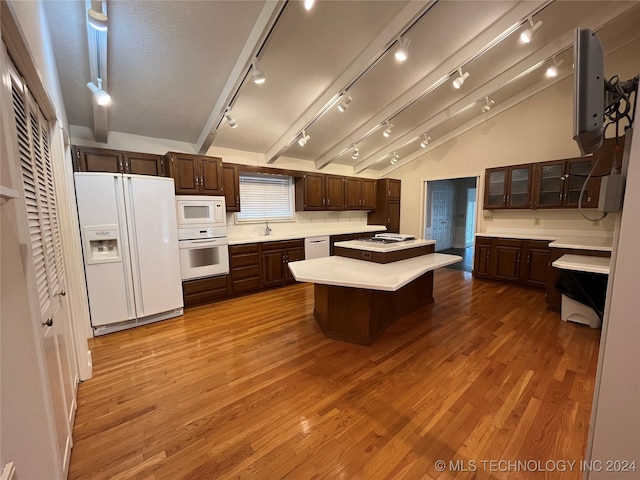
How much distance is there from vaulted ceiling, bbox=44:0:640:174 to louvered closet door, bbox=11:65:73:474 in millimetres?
1116

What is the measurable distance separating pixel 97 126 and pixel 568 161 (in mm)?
6533

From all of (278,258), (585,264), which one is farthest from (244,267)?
(585,264)

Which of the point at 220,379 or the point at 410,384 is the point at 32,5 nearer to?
the point at 220,379

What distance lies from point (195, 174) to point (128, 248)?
1294 millimetres

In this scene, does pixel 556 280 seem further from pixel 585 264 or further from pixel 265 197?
pixel 265 197

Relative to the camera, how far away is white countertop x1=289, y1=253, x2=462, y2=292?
7.03ft

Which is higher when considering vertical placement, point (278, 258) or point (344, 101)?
point (344, 101)

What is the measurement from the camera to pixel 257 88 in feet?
10.3

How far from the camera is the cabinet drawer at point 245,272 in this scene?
4.05 metres

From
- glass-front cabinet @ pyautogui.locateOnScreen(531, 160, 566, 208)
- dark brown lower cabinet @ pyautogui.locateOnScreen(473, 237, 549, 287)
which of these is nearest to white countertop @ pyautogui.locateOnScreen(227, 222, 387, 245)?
dark brown lower cabinet @ pyautogui.locateOnScreen(473, 237, 549, 287)

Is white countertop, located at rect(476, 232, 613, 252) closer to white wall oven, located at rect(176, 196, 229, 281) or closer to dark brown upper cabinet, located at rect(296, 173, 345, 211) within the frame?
dark brown upper cabinet, located at rect(296, 173, 345, 211)

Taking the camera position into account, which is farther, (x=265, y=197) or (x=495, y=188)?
(x=265, y=197)

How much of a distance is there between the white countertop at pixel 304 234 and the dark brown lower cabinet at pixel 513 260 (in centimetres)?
213

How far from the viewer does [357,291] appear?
2514 mm
